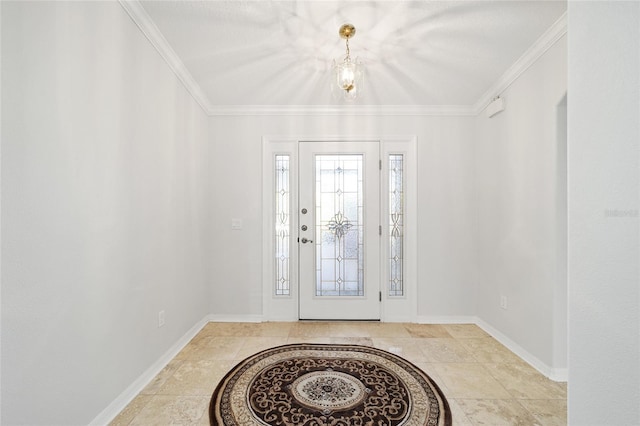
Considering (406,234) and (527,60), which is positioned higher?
(527,60)

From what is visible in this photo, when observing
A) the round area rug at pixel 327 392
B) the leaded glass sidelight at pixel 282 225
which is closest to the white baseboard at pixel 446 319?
the round area rug at pixel 327 392

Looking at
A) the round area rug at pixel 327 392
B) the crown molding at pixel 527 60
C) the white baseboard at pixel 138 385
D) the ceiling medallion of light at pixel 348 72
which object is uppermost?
the crown molding at pixel 527 60

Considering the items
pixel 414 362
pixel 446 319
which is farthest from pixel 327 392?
pixel 446 319

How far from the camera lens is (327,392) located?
1.90 meters

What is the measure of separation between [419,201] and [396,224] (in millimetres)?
366

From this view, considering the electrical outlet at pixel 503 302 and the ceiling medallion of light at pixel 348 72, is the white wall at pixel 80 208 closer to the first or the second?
the ceiling medallion of light at pixel 348 72

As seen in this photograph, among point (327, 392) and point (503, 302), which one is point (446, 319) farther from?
point (327, 392)

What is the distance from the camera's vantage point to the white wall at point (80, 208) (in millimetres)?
1159

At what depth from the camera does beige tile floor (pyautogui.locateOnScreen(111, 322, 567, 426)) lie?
1.72 meters

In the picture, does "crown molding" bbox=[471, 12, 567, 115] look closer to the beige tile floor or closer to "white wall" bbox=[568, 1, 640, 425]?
"white wall" bbox=[568, 1, 640, 425]

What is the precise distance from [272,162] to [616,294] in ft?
9.96

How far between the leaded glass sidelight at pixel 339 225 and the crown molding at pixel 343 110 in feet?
1.67

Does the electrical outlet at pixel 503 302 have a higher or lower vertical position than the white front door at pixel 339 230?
lower

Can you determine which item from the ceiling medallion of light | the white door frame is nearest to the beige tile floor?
the white door frame
